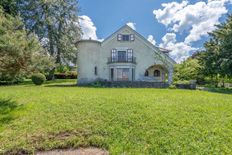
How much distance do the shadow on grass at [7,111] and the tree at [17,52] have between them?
1.32 m

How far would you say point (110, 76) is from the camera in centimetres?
2794

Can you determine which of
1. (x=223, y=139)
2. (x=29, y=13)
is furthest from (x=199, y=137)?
(x=29, y=13)

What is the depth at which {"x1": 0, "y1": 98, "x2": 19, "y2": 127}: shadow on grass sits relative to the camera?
7146 mm

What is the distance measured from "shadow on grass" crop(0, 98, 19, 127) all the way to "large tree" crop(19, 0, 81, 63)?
23519mm

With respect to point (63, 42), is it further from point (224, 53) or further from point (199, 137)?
point (199, 137)

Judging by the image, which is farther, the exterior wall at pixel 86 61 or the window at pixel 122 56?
the window at pixel 122 56

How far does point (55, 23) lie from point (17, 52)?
28.4 metres

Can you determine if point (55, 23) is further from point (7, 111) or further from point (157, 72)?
point (7, 111)

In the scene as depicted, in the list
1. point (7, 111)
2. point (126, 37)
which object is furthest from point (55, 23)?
point (7, 111)

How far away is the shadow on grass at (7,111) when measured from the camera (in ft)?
23.4

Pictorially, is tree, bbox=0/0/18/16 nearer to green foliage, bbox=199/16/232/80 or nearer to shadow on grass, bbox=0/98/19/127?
shadow on grass, bbox=0/98/19/127

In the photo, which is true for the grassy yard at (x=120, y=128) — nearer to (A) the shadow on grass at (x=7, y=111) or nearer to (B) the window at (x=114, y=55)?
(A) the shadow on grass at (x=7, y=111)

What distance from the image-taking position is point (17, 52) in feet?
25.5

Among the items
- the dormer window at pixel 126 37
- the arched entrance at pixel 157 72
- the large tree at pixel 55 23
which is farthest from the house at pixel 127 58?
the large tree at pixel 55 23
